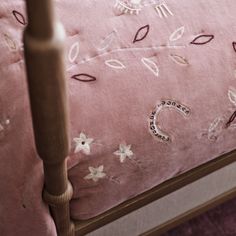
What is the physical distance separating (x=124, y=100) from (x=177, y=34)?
17cm

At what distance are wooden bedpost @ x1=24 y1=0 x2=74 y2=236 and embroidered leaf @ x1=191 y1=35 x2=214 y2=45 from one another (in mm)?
339

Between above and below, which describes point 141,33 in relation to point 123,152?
above

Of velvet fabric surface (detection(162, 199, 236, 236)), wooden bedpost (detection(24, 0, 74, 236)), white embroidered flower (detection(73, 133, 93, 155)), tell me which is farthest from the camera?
velvet fabric surface (detection(162, 199, 236, 236))

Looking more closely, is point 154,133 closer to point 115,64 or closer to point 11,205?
point 115,64

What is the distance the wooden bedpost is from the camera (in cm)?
42

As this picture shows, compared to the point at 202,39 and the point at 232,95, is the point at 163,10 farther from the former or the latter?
the point at 232,95

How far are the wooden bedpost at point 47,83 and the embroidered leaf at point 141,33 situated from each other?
11.2 inches

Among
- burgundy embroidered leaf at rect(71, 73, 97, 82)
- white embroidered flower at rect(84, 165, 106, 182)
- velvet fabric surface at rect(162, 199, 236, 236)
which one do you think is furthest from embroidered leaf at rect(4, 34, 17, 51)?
velvet fabric surface at rect(162, 199, 236, 236)

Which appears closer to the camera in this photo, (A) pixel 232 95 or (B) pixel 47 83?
(B) pixel 47 83

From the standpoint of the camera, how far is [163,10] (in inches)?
33.6

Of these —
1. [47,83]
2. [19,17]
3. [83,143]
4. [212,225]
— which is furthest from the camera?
[212,225]

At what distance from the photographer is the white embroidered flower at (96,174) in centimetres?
73

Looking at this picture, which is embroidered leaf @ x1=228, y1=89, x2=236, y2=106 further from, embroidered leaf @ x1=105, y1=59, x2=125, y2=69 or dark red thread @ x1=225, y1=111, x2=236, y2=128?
embroidered leaf @ x1=105, y1=59, x2=125, y2=69

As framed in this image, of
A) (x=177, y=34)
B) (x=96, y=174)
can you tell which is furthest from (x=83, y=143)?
(x=177, y=34)
